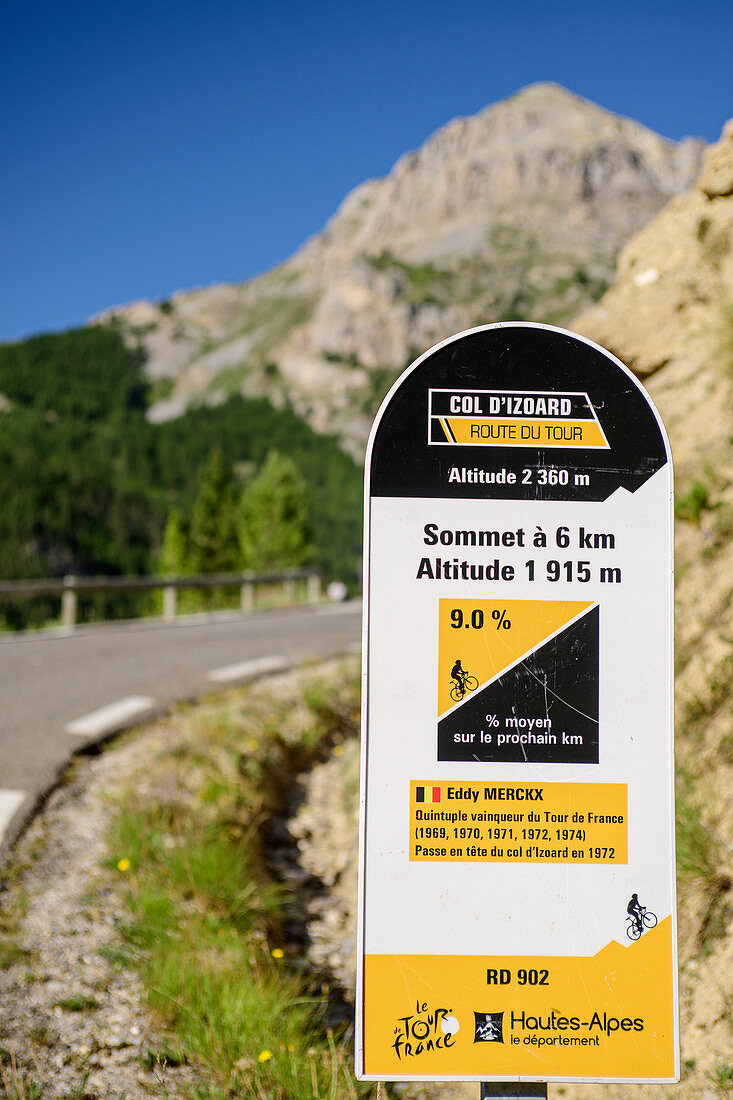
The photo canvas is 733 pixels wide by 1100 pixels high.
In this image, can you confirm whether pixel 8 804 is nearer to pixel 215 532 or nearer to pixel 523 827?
pixel 523 827

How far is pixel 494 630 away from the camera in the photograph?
75.1 inches

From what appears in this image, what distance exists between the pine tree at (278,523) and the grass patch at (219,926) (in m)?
51.5

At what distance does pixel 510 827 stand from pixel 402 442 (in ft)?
3.12

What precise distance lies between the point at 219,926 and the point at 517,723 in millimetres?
1959

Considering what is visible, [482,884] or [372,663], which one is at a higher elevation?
[372,663]

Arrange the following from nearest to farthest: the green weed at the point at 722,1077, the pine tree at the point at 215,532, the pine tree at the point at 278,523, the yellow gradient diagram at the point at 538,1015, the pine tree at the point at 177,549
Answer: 1. the yellow gradient diagram at the point at 538,1015
2. the green weed at the point at 722,1077
3. the pine tree at the point at 278,523
4. the pine tree at the point at 215,532
5. the pine tree at the point at 177,549

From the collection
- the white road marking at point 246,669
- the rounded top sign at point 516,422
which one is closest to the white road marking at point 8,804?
the rounded top sign at point 516,422

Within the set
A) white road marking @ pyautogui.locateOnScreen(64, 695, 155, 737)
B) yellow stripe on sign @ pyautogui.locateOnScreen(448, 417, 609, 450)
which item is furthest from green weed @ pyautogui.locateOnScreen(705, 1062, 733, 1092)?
white road marking @ pyautogui.locateOnScreen(64, 695, 155, 737)

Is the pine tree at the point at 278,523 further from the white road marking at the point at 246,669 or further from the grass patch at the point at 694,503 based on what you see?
the grass patch at the point at 694,503

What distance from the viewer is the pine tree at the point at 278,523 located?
58.4 metres

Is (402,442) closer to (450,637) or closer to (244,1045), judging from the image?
(450,637)

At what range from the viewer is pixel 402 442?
1966mm

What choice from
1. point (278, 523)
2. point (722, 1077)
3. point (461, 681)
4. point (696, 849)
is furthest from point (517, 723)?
point (278, 523)

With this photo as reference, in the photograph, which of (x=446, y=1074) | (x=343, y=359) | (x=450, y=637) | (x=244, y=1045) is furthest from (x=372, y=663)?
(x=343, y=359)
